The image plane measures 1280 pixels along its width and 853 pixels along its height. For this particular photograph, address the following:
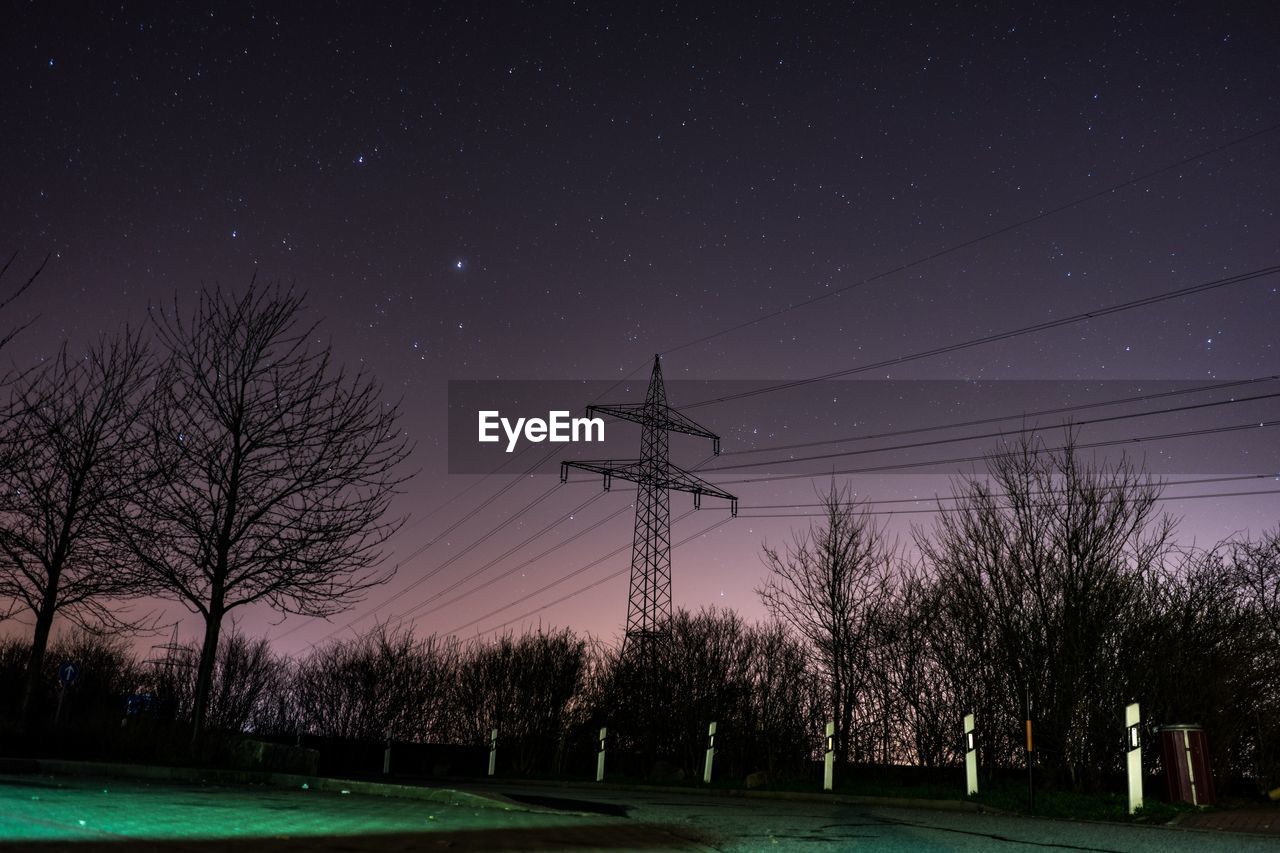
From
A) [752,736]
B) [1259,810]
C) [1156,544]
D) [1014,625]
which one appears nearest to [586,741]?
[752,736]

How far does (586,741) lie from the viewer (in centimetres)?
2945

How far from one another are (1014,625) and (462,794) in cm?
1066

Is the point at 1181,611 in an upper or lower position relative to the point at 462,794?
upper

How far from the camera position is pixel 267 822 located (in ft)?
25.4

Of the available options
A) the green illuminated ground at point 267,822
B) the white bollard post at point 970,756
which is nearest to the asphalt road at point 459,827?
the green illuminated ground at point 267,822

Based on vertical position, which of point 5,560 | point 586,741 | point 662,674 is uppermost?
point 5,560

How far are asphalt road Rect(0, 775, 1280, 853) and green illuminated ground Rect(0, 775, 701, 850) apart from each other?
12 mm

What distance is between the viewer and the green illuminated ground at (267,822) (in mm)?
6453

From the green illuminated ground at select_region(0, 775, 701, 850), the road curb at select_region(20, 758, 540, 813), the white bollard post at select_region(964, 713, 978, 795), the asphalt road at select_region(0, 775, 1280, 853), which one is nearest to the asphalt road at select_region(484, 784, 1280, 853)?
the asphalt road at select_region(0, 775, 1280, 853)

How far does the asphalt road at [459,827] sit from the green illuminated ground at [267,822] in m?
0.01

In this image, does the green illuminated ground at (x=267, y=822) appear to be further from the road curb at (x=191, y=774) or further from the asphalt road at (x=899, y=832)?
the road curb at (x=191, y=774)

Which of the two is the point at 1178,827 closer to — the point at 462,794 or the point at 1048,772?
the point at 1048,772

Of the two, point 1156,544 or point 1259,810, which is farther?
point 1156,544

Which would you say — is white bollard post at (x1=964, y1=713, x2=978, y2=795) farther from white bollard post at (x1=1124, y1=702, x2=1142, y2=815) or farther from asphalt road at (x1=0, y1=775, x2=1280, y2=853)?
white bollard post at (x1=1124, y1=702, x2=1142, y2=815)
